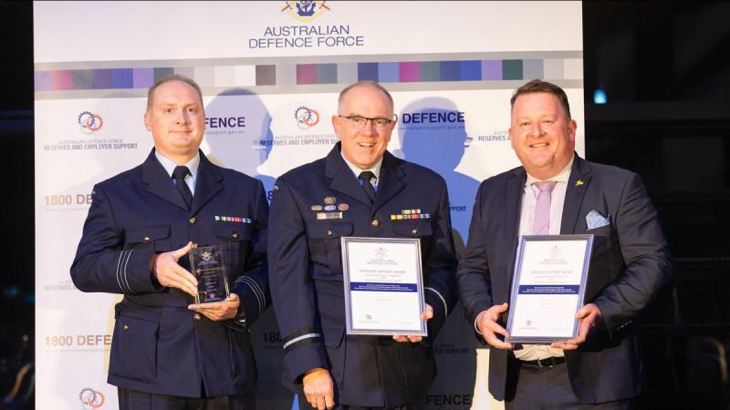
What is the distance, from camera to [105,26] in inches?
187

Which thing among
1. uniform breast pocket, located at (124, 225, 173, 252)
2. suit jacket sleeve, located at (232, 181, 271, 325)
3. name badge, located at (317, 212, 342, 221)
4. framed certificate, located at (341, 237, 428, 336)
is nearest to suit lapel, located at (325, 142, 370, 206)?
name badge, located at (317, 212, 342, 221)

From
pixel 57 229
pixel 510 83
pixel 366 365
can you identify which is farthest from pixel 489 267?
pixel 57 229

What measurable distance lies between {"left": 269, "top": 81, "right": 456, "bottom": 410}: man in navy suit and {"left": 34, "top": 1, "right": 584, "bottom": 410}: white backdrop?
2.94 ft

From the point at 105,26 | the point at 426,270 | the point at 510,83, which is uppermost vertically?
the point at 105,26

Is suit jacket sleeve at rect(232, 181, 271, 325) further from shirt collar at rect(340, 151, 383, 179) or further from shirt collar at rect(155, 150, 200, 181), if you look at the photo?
shirt collar at rect(340, 151, 383, 179)

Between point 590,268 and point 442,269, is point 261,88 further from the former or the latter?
point 590,268

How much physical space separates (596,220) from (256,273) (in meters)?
1.52

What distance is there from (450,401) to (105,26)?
2867 millimetres

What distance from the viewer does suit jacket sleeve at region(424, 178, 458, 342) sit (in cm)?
357

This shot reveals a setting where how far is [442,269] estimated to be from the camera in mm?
3748

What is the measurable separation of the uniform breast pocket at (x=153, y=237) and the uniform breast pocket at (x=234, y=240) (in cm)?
23

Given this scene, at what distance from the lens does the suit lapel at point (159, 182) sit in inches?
150

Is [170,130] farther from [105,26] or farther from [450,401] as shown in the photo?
[450,401]

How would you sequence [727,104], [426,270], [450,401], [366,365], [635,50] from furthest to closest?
[635,50] < [727,104] < [450,401] < [426,270] < [366,365]
